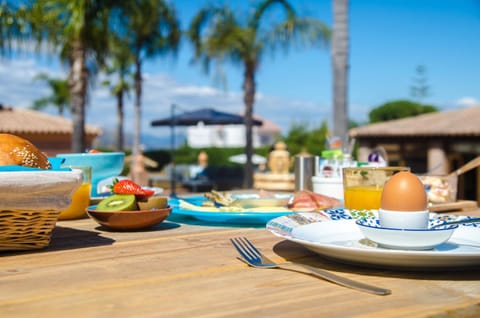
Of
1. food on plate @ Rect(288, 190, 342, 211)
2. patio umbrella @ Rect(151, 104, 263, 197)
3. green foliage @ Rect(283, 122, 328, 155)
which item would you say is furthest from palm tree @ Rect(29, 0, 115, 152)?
green foliage @ Rect(283, 122, 328, 155)

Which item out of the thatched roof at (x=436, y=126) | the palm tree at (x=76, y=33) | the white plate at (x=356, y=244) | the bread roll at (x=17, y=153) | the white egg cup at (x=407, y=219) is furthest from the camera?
the thatched roof at (x=436, y=126)

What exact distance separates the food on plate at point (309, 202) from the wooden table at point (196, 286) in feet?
1.50

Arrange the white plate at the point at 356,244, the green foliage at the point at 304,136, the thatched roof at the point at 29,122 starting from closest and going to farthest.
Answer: the white plate at the point at 356,244, the thatched roof at the point at 29,122, the green foliage at the point at 304,136

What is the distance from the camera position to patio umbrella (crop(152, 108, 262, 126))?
1830 centimetres

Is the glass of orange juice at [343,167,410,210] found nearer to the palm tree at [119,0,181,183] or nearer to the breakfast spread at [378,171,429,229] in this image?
the breakfast spread at [378,171,429,229]

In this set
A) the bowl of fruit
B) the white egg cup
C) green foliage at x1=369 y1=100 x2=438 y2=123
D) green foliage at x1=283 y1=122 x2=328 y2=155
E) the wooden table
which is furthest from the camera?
green foliage at x1=369 y1=100 x2=438 y2=123

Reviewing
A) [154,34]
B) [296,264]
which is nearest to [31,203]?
[296,264]

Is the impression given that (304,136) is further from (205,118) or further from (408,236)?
(408,236)

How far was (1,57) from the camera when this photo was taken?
11797mm

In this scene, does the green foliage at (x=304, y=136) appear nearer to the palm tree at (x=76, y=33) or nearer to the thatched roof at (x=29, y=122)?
the thatched roof at (x=29, y=122)

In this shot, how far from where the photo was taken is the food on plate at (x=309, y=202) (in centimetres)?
187

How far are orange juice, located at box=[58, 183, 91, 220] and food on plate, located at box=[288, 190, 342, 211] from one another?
Result: 731mm

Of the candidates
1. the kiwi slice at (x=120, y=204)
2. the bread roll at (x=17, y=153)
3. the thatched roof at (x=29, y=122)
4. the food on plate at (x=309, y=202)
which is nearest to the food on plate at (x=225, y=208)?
the food on plate at (x=309, y=202)

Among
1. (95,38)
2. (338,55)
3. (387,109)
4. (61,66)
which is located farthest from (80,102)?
(387,109)
